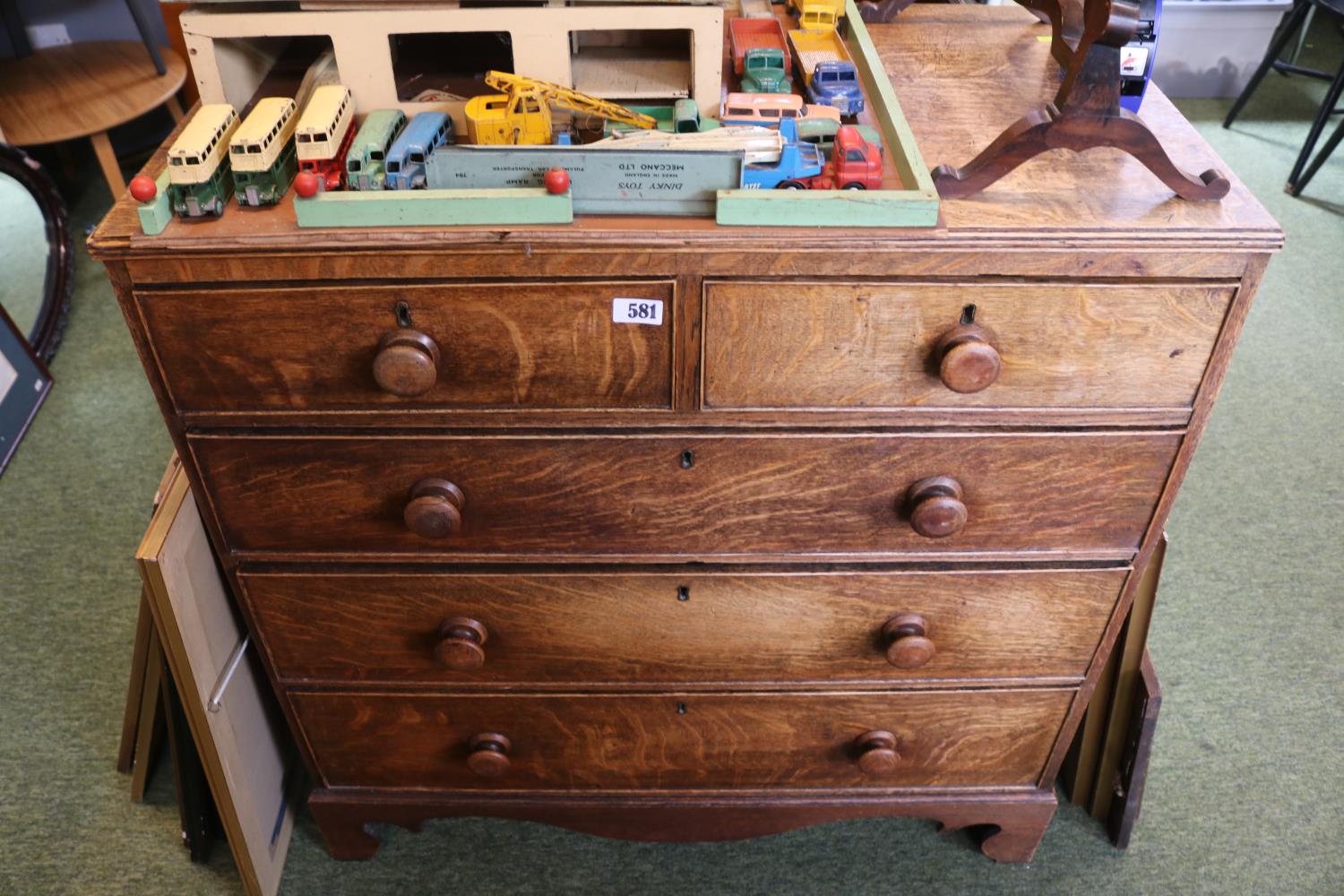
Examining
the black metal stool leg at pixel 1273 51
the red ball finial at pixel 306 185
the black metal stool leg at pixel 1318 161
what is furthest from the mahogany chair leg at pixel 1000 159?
the black metal stool leg at pixel 1273 51

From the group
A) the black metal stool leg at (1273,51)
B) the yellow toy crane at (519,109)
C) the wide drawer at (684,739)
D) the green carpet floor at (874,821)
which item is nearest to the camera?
the yellow toy crane at (519,109)

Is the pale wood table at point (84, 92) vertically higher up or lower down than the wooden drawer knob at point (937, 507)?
lower down

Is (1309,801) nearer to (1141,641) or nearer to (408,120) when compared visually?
(1141,641)

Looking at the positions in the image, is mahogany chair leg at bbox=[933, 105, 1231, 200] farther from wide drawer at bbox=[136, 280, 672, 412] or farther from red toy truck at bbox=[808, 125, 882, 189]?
wide drawer at bbox=[136, 280, 672, 412]

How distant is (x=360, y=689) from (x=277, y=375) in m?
0.51

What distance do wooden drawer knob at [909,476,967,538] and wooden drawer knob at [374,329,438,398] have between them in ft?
1.73

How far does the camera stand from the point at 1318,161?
9.88 ft

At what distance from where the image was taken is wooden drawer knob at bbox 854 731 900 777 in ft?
4.80

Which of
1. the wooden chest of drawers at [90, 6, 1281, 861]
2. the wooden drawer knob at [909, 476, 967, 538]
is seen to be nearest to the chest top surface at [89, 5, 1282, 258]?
the wooden chest of drawers at [90, 6, 1281, 861]

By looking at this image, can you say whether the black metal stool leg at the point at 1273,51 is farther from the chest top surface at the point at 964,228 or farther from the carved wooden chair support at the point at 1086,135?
the carved wooden chair support at the point at 1086,135

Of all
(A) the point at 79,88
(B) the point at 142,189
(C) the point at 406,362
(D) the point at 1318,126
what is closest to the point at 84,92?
(A) the point at 79,88

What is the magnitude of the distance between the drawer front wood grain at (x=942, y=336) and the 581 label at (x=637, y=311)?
2.0 inches

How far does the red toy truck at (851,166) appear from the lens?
3.46ft

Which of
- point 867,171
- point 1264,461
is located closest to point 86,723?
point 867,171
